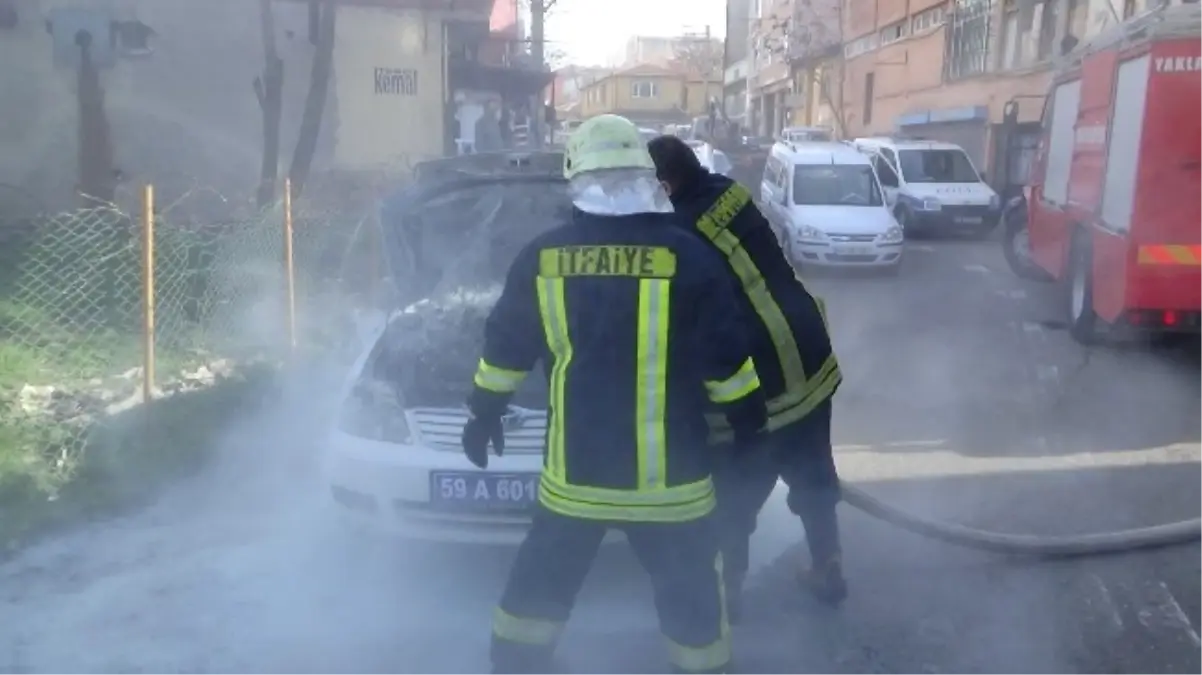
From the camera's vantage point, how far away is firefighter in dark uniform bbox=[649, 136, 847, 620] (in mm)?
3824

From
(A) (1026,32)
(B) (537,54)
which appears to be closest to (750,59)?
(B) (537,54)

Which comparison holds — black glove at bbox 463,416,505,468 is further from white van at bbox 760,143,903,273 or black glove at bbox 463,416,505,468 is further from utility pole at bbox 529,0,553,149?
utility pole at bbox 529,0,553,149

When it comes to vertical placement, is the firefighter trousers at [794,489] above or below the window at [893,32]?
below

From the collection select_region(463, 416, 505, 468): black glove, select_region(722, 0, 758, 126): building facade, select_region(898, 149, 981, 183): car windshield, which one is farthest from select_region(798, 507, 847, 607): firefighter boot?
select_region(722, 0, 758, 126): building facade

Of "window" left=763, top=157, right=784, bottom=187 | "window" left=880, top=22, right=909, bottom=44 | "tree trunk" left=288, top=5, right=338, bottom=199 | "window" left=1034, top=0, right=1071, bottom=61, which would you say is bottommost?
"window" left=763, top=157, right=784, bottom=187

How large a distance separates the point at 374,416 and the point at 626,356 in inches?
79.2

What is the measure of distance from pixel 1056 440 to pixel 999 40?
23215 mm

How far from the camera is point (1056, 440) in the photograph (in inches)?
273

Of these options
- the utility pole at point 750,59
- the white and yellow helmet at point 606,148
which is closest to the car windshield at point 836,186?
the white and yellow helmet at point 606,148

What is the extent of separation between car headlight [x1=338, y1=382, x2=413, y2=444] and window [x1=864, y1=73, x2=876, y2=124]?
1457 inches

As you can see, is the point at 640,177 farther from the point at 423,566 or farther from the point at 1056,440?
the point at 1056,440

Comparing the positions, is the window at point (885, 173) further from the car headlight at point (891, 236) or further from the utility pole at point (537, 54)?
the utility pole at point (537, 54)

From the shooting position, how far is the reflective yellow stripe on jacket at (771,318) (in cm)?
380

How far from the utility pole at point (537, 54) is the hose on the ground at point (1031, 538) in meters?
31.3
